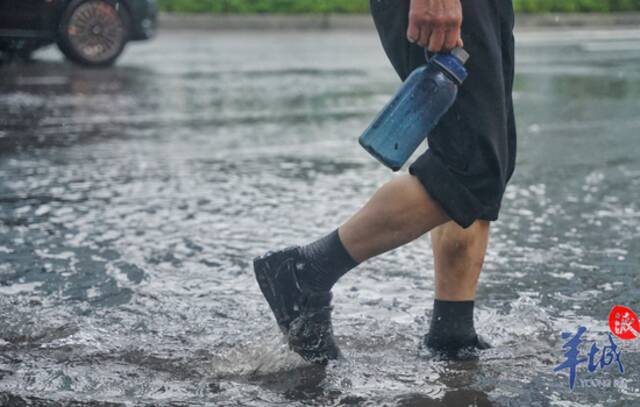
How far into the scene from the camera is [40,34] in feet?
34.8

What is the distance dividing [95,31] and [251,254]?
714 cm

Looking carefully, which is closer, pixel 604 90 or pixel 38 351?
pixel 38 351

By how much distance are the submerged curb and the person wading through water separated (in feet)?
43.4

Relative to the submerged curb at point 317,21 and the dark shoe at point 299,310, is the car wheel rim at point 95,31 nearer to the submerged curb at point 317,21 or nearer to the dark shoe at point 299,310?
the submerged curb at point 317,21

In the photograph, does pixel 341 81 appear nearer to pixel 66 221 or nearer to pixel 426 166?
pixel 66 221

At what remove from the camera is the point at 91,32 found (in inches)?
424

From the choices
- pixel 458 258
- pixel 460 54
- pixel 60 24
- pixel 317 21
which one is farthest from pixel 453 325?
pixel 317 21

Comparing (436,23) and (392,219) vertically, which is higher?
(436,23)

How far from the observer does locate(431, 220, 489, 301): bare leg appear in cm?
304

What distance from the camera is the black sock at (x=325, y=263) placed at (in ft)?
9.85

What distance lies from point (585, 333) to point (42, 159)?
143 inches

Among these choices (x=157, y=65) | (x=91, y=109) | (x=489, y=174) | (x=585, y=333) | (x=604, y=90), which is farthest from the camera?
(x=157, y=65)

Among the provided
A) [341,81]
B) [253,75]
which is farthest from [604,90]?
[253,75]

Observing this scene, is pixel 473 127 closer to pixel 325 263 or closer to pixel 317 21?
pixel 325 263
